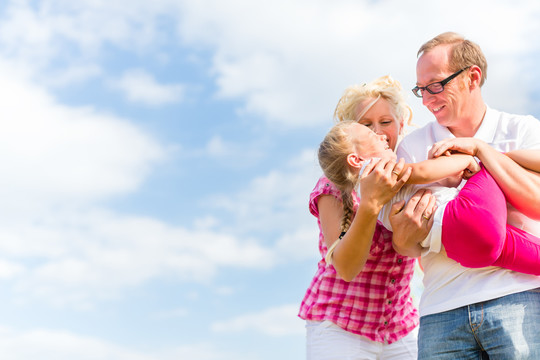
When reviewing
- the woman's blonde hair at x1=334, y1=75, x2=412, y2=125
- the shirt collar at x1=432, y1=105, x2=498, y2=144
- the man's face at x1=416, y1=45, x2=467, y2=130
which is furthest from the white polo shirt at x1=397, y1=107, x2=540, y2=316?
the woman's blonde hair at x1=334, y1=75, x2=412, y2=125

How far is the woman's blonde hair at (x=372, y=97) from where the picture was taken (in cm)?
470

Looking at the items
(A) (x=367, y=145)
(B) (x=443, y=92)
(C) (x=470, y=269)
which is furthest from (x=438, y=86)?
(C) (x=470, y=269)

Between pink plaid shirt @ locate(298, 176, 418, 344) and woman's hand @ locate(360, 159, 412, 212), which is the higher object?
woman's hand @ locate(360, 159, 412, 212)

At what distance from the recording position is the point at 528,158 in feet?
11.2

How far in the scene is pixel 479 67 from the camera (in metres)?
3.89

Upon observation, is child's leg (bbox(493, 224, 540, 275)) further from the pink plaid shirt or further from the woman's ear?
the woman's ear

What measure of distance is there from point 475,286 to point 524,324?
1.03ft

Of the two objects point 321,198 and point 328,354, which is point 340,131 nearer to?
point 321,198

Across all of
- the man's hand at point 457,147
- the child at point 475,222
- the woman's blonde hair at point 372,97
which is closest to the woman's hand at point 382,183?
the child at point 475,222

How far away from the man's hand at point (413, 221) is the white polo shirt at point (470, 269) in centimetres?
8

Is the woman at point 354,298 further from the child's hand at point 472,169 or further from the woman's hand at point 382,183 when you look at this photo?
the child's hand at point 472,169

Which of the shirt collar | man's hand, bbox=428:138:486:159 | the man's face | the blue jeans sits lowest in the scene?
the blue jeans

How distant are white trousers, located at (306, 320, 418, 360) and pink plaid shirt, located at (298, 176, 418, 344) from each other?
4 centimetres

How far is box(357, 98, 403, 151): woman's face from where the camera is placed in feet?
15.0
